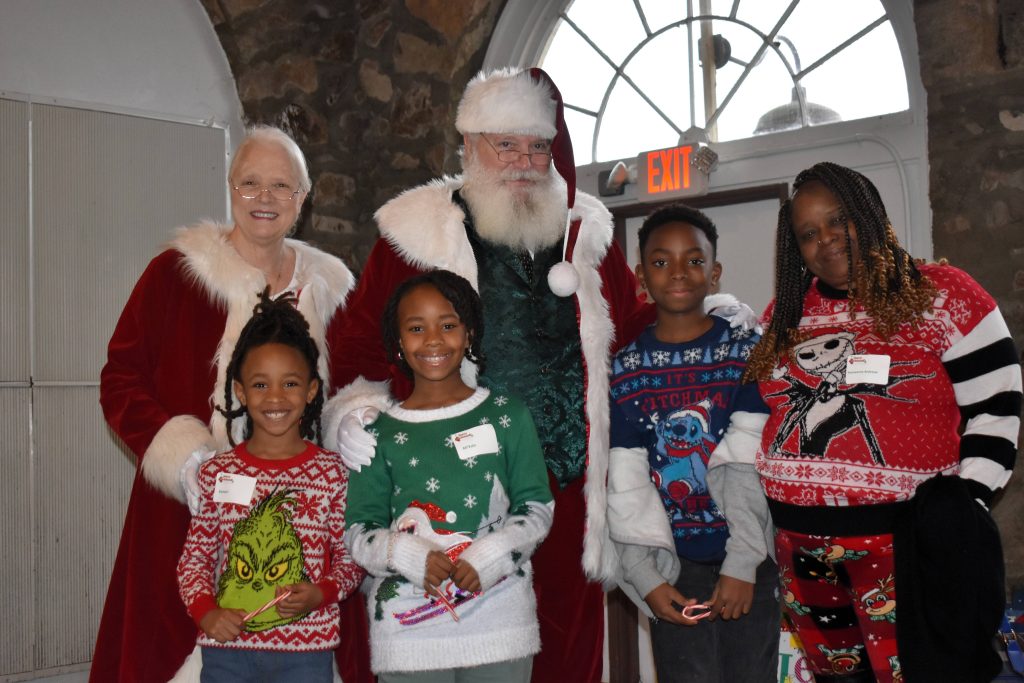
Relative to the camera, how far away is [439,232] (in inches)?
89.9

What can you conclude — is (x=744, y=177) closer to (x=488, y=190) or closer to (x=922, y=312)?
(x=488, y=190)

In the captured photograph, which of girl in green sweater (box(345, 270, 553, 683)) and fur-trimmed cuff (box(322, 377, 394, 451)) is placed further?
fur-trimmed cuff (box(322, 377, 394, 451))

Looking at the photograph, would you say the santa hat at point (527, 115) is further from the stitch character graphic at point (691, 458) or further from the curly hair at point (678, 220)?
the stitch character graphic at point (691, 458)

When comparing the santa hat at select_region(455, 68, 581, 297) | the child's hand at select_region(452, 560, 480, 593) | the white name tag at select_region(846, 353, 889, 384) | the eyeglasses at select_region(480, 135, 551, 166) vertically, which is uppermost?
Answer: the santa hat at select_region(455, 68, 581, 297)

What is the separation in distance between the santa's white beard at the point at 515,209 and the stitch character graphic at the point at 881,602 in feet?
3.55

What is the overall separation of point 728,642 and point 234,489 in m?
1.02

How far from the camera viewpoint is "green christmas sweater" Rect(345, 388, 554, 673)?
5.70ft

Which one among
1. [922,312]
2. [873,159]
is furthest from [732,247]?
[922,312]

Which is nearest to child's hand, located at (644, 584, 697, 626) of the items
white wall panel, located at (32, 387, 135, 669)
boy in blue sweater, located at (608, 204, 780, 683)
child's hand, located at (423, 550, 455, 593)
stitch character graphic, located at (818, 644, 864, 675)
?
boy in blue sweater, located at (608, 204, 780, 683)

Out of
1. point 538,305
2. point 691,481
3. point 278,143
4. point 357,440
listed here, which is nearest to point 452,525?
point 357,440

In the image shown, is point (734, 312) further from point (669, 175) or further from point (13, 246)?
point (13, 246)

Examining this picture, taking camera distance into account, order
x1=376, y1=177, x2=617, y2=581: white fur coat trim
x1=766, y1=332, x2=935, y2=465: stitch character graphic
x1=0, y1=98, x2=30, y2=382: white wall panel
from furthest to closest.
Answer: x1=0, y1=98, x2=30, y2=382: white wall panel → x1=376, y1=177, x2=617, y2=581: white fur coat trim → x1=766, y1=332, x2=935, y2=465: stitch character graphic

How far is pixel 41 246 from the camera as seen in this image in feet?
12.2

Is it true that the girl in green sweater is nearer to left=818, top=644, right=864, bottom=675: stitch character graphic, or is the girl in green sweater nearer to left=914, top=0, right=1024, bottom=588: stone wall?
left=818, top=644, right=864, bottom=675: stitch character graphic
